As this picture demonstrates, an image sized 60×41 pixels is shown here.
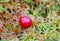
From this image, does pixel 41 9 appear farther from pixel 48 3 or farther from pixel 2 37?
pixel 2 37

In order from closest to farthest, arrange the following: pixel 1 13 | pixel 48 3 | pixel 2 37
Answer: pixel 2 37
pixel 1 13
pixel 48 3

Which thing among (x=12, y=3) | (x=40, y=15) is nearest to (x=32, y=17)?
(x=40, y=15)

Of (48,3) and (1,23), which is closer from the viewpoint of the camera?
(1,23)

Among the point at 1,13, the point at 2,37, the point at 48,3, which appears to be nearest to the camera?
the point at 2,37

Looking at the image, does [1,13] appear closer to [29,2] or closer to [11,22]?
[11,22]

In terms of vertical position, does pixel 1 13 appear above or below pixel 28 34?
above

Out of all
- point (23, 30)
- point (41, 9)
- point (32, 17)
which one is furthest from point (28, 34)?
point (41, 9)
